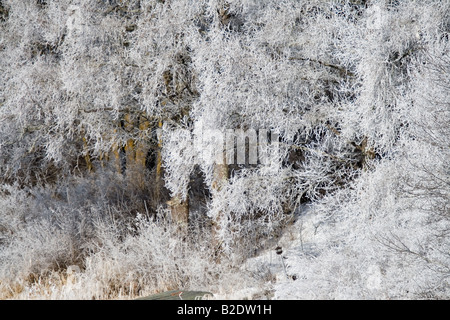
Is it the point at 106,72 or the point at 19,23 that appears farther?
the point at 19,23

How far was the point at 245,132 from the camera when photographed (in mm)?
8008

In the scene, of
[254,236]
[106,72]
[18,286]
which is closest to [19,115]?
[106,72]

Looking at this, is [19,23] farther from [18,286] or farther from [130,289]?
[130,289]

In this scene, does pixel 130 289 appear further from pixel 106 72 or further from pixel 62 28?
pixel 62 28

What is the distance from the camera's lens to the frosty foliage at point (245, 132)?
5.96 meters

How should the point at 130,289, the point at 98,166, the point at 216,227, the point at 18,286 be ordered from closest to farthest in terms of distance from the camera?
1. the point at 130,289
2. the point at 18,286
3. the point at 216,227
4. the point at 98,166

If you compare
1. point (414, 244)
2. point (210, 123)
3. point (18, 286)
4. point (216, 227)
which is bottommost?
point (18, 286)

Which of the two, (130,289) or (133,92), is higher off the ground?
(133,92)

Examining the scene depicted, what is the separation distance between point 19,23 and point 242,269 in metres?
6.42

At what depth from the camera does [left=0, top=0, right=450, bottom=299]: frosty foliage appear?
5.96 metres

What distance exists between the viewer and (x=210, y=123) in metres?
7.70

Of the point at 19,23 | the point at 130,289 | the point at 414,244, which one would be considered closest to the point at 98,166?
the point at 19,23

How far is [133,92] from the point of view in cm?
921

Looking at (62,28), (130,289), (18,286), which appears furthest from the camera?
(62,28)
